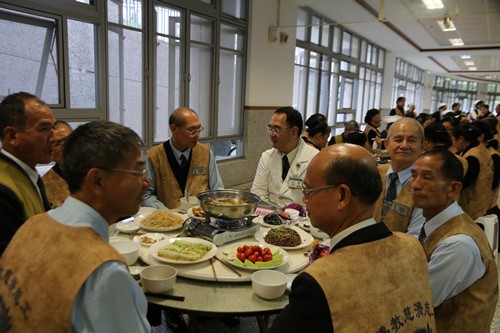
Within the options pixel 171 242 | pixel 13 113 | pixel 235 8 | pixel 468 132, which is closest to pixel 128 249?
pixel 171 242

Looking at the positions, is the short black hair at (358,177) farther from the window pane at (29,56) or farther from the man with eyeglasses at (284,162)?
the window pane at (29,56)

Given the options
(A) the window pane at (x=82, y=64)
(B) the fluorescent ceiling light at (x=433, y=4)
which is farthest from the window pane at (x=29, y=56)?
(B) the fluorescent ceiling light at (x=433, y=4)

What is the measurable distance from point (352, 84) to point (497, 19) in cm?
373

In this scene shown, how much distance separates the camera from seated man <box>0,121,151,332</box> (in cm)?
91

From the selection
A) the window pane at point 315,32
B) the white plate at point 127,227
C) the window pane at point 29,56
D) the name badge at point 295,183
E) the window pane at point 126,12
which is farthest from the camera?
the window pane at point 315,32

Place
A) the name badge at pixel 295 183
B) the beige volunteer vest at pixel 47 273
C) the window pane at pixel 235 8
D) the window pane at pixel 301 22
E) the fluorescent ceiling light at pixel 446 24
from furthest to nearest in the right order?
the window pane at pixel 301 22, the fluorescent ceiling light at pixel 446 24, the window pane at pixel 235 8, the name badge at pixel 295 183, the beige volunteer vest at pixel 47 273

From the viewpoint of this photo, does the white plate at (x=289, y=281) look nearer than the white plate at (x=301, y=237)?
Yes

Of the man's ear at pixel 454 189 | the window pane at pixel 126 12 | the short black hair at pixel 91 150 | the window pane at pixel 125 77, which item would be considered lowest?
the man's ear at pixel 454 189

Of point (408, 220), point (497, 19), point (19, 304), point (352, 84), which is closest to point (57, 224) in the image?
point (19, 304)

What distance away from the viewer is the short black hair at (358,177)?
105 cm

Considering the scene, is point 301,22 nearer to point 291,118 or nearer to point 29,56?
point 291,118

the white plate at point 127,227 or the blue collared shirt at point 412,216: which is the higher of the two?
the blue collared shirt at point 412,216

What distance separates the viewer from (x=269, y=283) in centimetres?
143

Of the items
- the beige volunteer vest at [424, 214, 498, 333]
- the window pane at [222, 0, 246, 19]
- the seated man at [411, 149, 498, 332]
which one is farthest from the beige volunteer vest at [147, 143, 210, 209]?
the window pane at [222, 0, 246, 19]
